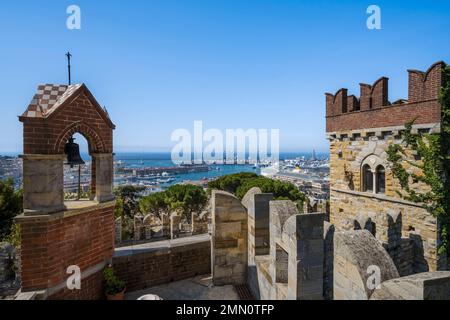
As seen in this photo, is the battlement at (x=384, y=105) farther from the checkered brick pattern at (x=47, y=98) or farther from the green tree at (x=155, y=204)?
the green tree at (x=155, y=204)

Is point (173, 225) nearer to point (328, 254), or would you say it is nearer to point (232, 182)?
point (328, 254)

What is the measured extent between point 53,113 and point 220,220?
446 cm

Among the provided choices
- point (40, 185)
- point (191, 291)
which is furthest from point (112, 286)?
point (40, 185)

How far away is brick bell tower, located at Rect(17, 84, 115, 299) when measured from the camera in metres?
5.24

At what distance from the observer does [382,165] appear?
12.4 metres

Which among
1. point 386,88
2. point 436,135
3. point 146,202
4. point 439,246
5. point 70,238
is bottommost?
point 146,202

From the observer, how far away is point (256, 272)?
6.29m

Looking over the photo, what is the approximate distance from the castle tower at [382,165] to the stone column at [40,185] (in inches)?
297

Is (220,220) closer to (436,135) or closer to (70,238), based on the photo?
(70,238)

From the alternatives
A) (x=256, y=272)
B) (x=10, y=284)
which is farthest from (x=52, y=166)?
(x=256, y=272)

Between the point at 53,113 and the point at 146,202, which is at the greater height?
the point at 53,113

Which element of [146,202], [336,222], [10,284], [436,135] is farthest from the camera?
[146,202]

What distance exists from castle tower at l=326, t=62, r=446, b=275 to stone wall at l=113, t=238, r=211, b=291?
173 inches
